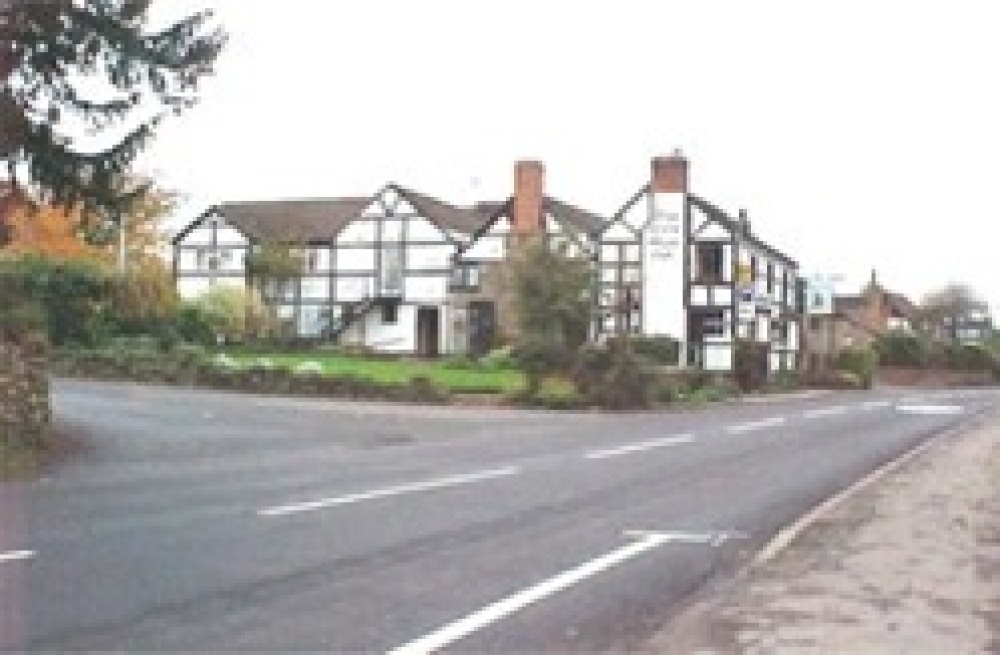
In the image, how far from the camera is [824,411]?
Answer: 4653cm

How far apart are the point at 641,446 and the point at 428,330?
178ft

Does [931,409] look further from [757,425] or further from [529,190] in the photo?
[529,190]

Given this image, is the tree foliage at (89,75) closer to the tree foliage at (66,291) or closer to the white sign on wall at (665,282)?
the tree foliage at (66,291)

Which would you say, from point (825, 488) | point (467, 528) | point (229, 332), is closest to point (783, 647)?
point (467, 528)

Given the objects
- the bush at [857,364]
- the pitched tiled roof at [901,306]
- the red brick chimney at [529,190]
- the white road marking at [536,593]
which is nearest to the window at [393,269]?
the red brick chimney at [529,190]

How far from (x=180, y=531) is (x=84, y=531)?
2.54ft

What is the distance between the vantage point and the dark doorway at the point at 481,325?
3091 inches

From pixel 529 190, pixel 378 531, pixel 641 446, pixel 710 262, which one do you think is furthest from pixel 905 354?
pixel 378 531

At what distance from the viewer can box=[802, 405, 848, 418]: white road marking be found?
1717 inches

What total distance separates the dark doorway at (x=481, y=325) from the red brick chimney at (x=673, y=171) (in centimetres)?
1107

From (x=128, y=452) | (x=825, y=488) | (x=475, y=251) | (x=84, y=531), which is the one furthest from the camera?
(x=475, y=251)

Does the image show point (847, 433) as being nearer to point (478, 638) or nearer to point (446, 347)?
point (478, 638)

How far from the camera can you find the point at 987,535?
15.4 metres

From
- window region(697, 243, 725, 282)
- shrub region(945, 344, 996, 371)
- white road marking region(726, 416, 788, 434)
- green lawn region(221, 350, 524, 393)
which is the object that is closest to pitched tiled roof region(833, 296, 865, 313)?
shrub region(945, 344, 996, 371)
